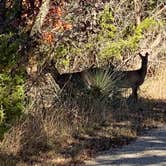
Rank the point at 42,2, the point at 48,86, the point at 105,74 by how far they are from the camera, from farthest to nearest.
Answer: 1. the point at 105,74
2. the point at 48,86
3. the point at 42,2

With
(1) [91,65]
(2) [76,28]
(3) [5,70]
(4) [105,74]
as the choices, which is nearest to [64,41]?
(2) [76,28]

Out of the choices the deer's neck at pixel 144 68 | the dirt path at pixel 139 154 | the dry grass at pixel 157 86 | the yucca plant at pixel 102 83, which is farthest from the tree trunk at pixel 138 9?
the dirt path at pixel 139 154

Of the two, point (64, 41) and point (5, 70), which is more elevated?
point (64, 41)

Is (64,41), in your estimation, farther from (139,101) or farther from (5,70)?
(139,101)

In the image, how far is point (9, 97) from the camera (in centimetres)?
755

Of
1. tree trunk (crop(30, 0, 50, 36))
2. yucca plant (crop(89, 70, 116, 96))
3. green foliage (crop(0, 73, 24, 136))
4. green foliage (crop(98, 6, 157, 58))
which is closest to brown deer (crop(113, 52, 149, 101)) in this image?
yucca plant (crop(89, 70, 116, 96))

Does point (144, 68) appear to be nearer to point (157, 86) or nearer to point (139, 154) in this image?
point (157, 86)

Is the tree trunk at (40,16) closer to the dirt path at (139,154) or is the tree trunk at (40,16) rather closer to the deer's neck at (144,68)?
the dirt path at (139,154)

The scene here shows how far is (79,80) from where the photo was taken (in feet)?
44.4

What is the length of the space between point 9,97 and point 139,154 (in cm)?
280

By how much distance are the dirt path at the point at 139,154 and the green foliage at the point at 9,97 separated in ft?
5.70

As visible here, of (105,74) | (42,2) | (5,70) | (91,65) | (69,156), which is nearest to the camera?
(5,70)

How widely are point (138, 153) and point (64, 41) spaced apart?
224cm

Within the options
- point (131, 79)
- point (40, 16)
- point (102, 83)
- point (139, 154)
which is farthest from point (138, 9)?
point (40, 16)
